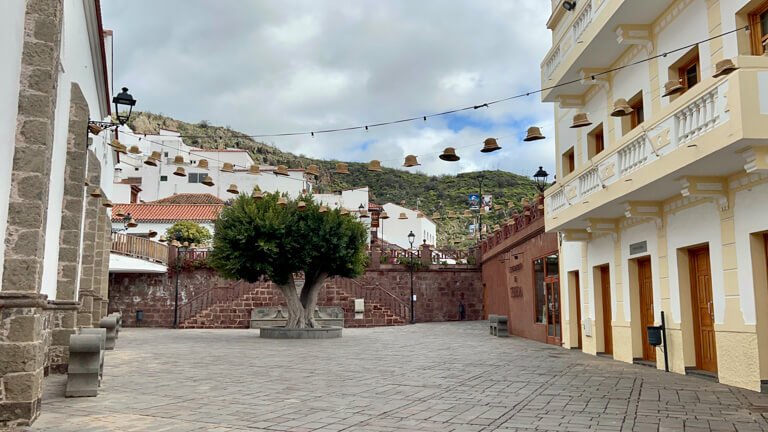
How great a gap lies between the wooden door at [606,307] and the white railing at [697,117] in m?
6.63

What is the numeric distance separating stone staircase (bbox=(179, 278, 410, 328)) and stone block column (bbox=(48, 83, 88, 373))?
755 inches

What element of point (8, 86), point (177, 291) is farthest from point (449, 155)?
point (177, 291)

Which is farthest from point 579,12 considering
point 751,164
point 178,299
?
point 178,299

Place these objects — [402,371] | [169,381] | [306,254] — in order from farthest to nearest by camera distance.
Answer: [306,254] → [402,371] → [169,381]

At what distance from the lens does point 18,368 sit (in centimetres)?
629

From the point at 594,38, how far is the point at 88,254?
38.5 feet

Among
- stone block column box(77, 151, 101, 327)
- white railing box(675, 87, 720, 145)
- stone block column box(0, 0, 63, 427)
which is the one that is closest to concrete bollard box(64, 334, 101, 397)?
stone block column box(0, 0, 63, 427)

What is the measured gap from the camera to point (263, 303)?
30.7 m

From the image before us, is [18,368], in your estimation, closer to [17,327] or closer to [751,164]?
[17,327]

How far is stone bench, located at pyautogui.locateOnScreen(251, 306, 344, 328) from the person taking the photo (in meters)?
30.0

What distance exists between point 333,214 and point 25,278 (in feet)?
52.2

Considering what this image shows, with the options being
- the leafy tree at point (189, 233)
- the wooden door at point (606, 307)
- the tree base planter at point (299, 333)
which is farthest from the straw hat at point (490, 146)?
the leafy tree at point (189, 233)

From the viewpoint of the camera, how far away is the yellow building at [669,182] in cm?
903

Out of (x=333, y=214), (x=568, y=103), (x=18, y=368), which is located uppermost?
(x=568, y=103)
